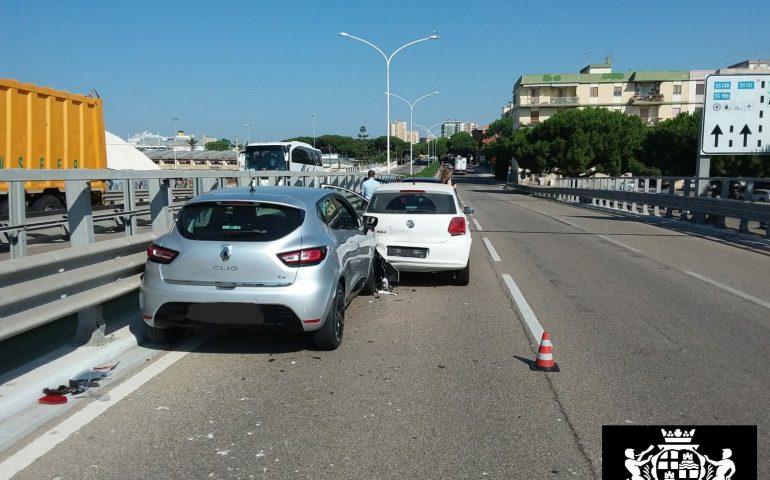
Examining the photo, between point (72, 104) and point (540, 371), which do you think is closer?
point (540, 371)

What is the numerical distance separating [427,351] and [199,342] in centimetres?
223

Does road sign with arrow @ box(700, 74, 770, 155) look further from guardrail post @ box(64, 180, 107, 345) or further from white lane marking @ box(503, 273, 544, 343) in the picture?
guardrail post @ box(64, 180, 107, 345)

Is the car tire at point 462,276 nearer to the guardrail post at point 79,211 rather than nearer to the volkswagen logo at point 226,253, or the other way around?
the volkswagen logo at point 226,253

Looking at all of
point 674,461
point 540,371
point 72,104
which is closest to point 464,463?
point 674,461

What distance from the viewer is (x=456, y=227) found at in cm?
953

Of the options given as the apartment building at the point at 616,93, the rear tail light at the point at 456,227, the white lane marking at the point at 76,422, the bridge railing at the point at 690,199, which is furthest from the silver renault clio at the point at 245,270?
the apartment building at the point at 616,93

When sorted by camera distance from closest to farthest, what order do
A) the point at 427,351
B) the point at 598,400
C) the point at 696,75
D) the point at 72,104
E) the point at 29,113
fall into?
the point at 598,400 → the point at 427,351 → the point at 29,113 → the point at 72,104 → the point at 696,75

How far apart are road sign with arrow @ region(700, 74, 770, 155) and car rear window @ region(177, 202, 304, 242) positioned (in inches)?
743

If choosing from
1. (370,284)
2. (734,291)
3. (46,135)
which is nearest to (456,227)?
(370,284)

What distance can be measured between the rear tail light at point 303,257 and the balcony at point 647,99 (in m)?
101

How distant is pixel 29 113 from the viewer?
15.6 m

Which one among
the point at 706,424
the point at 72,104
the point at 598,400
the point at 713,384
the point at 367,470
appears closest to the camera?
the point at 367,470

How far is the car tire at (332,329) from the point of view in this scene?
5.98 m

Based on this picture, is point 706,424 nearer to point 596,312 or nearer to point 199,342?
point 596,312
